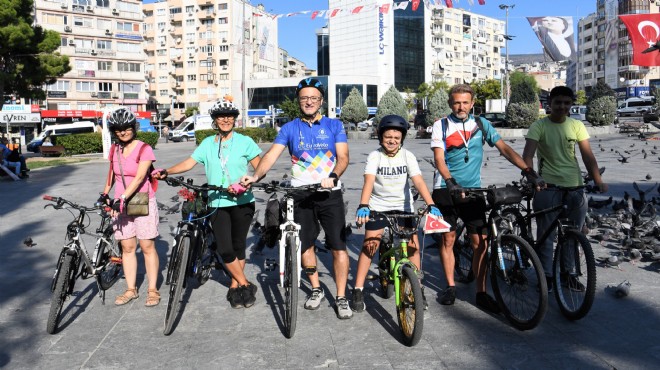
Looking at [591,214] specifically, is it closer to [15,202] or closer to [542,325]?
[542,325]

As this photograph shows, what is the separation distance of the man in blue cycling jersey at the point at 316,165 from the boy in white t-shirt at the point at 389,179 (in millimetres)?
244

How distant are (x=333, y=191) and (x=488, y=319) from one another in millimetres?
1565

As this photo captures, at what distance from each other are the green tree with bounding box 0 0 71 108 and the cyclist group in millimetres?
26611

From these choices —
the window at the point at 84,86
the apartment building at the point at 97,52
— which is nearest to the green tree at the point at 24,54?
the apartment building at the point at 97,52

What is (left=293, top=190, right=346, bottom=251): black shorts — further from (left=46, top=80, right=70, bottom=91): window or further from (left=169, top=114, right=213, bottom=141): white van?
(left=46, top=80, right=70, bottom=91): window

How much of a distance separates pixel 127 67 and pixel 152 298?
260 feet

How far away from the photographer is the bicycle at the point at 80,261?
15.8ft

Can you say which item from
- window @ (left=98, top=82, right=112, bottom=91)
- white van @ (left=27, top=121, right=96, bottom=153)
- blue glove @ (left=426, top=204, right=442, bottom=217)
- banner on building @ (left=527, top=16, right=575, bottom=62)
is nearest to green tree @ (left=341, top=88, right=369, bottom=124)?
white van @ (left=27, top=121, right=96, bottom=153)

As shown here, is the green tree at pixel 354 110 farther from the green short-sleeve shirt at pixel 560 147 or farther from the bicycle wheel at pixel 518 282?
the bicycle wheel at pixel 518 282

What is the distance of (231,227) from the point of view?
5242 mm

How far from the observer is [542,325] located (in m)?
4.69

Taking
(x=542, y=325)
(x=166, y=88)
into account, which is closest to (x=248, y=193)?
A: (x=542, y=325)

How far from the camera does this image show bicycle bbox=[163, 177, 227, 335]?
4.72 m

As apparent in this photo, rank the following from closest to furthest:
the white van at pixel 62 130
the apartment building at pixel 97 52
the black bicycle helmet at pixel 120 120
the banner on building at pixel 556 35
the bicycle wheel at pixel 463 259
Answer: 1. the black bicycle helmet at pixel 120 120
2. the bicycle wheel at pixel 463 259
3. the banner on building at pixel 556 35
4. the white van at pixel 62 130
5. the apartment building at pixel 97 52
